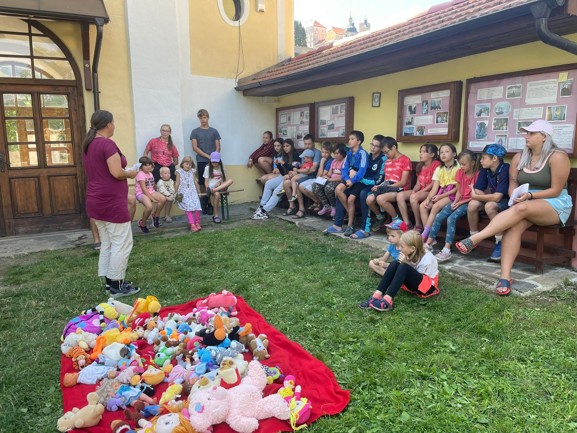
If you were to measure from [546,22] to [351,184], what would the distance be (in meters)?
3.33

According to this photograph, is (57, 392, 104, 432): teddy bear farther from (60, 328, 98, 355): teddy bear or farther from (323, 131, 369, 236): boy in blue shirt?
(323, 131, 369, 236): boy in blue shirt

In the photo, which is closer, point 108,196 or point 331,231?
point 108,196

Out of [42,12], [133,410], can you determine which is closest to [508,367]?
[133,410]

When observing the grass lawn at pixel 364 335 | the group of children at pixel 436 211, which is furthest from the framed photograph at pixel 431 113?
the grass lawn at pixel 364 335

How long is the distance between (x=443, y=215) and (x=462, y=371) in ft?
9.64

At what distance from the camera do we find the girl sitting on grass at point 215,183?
8039 millimetres

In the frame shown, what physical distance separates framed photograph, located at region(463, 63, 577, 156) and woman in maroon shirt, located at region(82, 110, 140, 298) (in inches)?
172

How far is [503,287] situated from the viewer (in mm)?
3965

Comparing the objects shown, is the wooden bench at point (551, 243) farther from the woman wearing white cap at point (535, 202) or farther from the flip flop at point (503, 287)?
the flip flop at point (503, 287)

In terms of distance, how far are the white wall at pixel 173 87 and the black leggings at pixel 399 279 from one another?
6.16 m

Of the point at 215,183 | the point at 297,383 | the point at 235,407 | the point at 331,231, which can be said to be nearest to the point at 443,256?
the point at 331,231

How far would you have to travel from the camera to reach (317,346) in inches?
Answer: 125

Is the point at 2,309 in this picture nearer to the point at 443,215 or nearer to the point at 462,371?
the point at 462,371

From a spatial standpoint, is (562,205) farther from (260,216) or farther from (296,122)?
(296,122)
